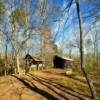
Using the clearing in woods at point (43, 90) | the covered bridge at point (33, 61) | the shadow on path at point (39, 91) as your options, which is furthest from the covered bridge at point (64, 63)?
the shadow on path at point (39, 91)

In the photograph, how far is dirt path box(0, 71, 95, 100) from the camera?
17.5 m

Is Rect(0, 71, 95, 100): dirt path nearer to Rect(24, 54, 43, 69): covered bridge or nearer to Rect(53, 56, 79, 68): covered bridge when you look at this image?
Rect(24, 54, 43, 69): covered bridge

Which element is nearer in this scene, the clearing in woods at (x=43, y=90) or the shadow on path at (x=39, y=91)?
the shadow on path at (x=39, y=91)

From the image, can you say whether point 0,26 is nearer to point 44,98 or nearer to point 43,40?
point 43,40

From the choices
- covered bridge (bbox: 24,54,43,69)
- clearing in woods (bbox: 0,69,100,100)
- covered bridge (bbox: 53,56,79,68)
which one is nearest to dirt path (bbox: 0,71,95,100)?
clearing in woods (bbox: 0,69,100,100)

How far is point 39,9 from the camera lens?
3459 cm

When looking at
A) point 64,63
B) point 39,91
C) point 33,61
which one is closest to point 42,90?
point 39,91

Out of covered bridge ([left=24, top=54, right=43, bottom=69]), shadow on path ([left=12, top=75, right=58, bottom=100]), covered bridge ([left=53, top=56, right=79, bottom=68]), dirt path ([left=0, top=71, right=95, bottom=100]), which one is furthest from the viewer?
covered bridge ([left=53, top=56, right=79, bottom=68])

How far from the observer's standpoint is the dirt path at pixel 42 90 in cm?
1751

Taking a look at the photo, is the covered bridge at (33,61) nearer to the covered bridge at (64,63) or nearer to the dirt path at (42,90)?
the covered bridge at (64,63)

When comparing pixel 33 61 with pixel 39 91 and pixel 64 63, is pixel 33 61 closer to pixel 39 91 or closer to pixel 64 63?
pixel 64 63

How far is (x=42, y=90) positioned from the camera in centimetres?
1925

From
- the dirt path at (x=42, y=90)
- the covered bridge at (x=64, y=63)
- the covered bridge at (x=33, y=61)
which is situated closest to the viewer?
the dirt path at (x=42, y=90)

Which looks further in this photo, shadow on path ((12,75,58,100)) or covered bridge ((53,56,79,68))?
covered bridge ((53,56,79,68))
